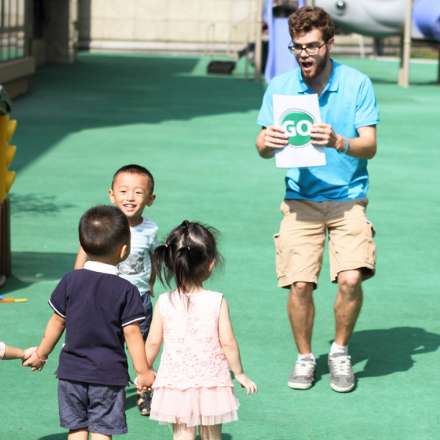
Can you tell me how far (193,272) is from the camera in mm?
4945

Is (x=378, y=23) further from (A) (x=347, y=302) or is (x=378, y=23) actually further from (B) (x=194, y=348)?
(B) (x=194, y=348)

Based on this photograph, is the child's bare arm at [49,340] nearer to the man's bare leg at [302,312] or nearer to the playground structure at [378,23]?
the man's bare leg at [302,312]

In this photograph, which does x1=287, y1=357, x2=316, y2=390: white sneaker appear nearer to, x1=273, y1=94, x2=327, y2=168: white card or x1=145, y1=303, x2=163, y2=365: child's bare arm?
x1=273, y1=94, x2=327, y2=168: white card

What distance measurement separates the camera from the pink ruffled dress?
490cm

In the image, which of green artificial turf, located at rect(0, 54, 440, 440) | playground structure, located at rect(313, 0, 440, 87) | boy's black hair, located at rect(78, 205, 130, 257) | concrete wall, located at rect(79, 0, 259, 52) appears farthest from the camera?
concrete wall, located at rect(79, 0, 259, 52)

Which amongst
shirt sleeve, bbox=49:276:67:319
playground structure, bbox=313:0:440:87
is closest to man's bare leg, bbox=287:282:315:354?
shirt sleeve, bbox=49:276:67:319

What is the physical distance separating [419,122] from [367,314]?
13630 mm

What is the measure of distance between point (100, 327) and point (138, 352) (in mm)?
170

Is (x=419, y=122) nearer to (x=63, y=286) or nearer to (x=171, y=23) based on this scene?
(x=63, y=286)

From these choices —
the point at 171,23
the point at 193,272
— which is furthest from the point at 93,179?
the point at 171,23

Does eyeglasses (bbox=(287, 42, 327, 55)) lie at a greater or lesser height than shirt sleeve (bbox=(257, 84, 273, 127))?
greater

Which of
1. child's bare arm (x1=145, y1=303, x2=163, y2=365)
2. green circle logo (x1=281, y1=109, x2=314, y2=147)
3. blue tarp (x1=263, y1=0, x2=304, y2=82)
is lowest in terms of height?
blue tarp (x1=263, y1=0, x2=304, y2=82)

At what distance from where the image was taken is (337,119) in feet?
21.8

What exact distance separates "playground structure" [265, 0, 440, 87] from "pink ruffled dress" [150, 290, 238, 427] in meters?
23.2
